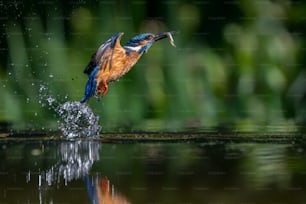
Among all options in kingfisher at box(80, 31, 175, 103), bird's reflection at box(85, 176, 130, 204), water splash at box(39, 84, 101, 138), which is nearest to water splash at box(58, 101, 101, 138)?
water splash at box(39, 84, 101, 138)

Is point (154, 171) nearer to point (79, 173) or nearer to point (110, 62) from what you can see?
point (79, 173)

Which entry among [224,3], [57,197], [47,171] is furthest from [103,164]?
[224,3]

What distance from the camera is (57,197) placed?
3785mm

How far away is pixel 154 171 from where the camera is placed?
14.5ft

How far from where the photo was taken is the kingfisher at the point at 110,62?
561 cm

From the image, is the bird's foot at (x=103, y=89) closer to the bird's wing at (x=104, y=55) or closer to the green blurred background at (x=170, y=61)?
the bird's wing at (x=104, y=55)

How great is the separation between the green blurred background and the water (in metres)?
1.22

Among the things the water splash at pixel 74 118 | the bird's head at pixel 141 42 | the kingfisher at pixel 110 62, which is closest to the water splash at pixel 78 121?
the water splash at pixel 74 118

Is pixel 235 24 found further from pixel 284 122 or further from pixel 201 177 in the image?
pixel 201 177

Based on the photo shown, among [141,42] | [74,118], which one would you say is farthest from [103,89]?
[74,118]

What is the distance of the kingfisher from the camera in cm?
561

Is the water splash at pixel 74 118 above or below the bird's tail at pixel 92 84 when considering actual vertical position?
below

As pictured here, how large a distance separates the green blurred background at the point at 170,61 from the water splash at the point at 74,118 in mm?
50

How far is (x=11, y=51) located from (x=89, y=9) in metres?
0.60
